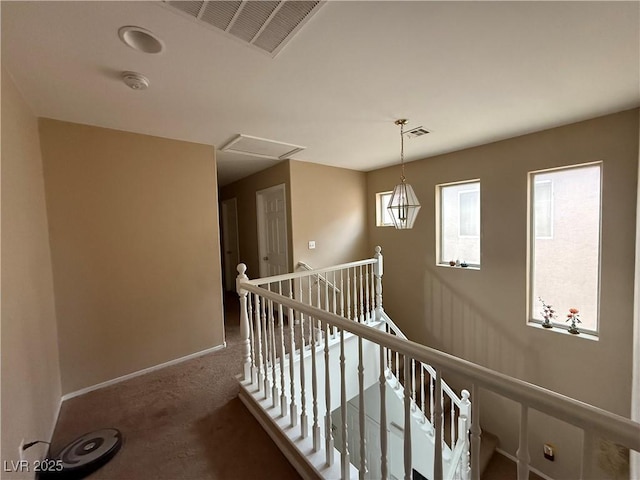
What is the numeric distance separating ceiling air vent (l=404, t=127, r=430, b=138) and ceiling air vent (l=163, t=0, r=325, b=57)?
5.63ft

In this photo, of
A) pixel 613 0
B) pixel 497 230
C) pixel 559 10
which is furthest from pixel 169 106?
pixel 497 230

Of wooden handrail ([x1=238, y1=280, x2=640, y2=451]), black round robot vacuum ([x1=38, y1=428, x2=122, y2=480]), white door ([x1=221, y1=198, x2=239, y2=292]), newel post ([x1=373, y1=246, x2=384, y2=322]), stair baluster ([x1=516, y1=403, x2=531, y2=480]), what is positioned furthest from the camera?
white door ([x1=221, y1=198, x2=239, y2=292])

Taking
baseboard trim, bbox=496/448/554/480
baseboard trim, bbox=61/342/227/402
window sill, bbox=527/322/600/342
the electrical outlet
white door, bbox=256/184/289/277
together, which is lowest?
baseboard trim, bbox=496/448/554/480

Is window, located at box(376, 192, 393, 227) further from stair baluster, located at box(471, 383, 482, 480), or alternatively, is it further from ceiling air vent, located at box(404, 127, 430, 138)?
stair baluster, located at box(471, 383, 482, 480)

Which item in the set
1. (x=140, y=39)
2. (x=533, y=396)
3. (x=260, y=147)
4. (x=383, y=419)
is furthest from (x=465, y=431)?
(x=140, y=39)

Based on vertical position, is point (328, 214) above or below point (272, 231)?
above

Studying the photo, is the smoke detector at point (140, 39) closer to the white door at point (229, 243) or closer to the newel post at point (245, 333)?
the newel post at point (245, 333)

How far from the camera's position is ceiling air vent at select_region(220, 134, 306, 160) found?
277cm

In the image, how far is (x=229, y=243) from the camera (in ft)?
17.7

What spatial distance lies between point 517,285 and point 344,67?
3.00m

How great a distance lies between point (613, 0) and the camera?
3.83 feet

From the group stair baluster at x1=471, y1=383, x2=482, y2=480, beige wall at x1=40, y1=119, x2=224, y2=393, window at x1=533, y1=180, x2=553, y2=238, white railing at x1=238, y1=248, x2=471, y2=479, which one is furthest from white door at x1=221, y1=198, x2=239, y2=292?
stair baluster at x1=471, y1=383, x2=482, y2=480

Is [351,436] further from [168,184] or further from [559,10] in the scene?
[559,10]

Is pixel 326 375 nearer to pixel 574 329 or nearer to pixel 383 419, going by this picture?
pixel 383 419
